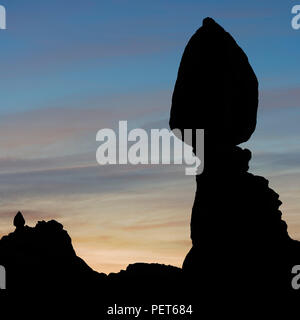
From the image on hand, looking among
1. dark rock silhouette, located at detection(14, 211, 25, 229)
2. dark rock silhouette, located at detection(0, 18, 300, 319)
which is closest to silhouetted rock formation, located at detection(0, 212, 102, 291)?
dark rock silhouette, located at detection(14, 211, 25, 229)

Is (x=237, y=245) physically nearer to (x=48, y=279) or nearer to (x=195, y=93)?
(x=195, y=93)

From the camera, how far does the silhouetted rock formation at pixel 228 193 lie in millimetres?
48969

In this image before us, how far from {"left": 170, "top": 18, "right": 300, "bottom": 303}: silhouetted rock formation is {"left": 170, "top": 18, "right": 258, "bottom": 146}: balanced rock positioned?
0.22 ft

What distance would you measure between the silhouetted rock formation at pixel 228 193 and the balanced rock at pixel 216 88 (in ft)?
0.22

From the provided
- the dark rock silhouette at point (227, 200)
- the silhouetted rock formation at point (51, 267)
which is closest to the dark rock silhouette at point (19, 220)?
the silhouetted rock formation at point (51, 267)

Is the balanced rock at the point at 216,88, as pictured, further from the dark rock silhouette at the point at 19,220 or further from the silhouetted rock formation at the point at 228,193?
the dark rock silhouette at the point at 19,220

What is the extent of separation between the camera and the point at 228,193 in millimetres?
49219

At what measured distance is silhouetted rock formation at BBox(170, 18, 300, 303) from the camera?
4897 cm

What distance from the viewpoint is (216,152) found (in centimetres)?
4947

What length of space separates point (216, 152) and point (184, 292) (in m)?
10.3

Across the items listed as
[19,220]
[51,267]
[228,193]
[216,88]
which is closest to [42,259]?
[51,267]

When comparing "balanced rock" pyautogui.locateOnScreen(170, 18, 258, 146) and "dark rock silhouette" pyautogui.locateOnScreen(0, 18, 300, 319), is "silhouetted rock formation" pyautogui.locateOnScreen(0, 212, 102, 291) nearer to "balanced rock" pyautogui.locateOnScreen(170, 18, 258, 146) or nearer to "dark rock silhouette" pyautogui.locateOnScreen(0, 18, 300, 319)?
"dark rock silhouette" pyautogui.locateOnScreen(0, 18, 300, 319)
